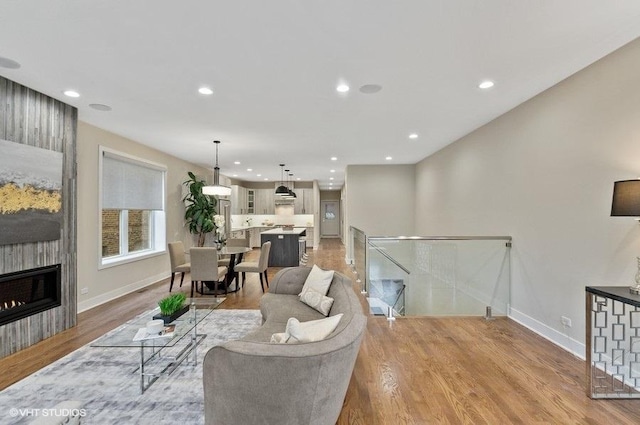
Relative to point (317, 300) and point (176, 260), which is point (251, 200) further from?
point (317, 300)

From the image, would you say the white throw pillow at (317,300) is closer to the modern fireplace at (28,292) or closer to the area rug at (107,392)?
the area rug at (107,392)

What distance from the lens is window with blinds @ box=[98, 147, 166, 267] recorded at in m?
5.09

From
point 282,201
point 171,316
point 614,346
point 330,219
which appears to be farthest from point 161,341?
point 330,219

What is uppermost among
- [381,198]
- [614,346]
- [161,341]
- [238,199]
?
[238,199]

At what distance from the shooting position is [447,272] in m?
5.05

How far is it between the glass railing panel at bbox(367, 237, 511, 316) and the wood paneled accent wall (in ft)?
13.6

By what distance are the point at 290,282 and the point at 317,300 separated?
655mm

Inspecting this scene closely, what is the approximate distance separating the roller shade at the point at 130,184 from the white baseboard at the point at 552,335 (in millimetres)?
6459

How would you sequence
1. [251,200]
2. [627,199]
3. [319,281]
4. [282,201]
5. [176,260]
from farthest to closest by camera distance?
1. [251,200]
2. [282,201]
3. [176,260]
4. [319,281]
5. [627,199]

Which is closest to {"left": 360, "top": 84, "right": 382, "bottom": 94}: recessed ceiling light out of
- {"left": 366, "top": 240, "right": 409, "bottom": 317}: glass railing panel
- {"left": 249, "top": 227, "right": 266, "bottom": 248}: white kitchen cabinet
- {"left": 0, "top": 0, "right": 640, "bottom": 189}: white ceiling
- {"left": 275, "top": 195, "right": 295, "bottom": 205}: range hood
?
{"left": 0, "top": 0, "right": 640, "bottom": 189}: white ceiling

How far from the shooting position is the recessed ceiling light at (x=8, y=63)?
2747 millimetres

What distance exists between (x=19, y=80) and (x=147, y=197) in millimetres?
3137

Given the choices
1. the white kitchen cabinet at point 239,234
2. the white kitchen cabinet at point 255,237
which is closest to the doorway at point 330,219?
the white kitchen cabinet at point 255,237

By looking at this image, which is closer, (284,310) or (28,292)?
(284,310)
